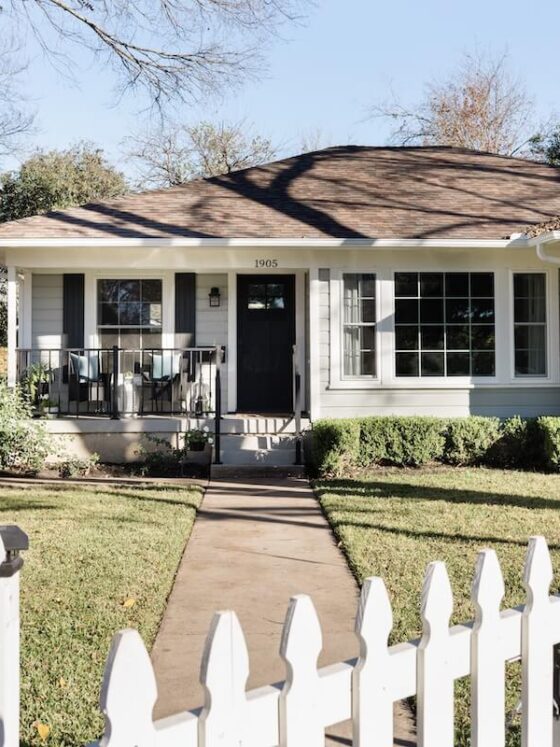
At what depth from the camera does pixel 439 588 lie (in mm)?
1828

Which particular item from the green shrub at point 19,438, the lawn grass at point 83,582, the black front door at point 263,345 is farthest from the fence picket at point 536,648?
the black front door at point 263,345

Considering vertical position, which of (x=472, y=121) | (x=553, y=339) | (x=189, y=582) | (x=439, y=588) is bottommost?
(x=189, y=582)

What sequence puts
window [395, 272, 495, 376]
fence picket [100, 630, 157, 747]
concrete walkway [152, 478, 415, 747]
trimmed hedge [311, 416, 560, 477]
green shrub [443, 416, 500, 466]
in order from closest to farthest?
fence picket [100, 630, 157, 747], concrete walkway [152, 478, 415, 747], trimmed hedge [311, 416, 560, 477], green shrub [443, 416, 500, 466], window [395, 272, 495, 376]

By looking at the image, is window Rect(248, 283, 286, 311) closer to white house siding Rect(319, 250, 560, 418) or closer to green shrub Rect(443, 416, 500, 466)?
white house siding Rect(319, 250, 560, 418)

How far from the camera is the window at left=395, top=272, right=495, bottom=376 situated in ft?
36.9

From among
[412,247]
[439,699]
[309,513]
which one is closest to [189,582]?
[309,513]

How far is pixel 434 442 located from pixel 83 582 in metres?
6.14

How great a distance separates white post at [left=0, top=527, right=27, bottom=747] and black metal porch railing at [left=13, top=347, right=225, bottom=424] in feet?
30.4

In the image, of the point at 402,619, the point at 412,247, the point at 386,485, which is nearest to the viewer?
the point at 402,619

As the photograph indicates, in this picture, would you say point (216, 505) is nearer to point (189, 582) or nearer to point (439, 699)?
point (189, 582)

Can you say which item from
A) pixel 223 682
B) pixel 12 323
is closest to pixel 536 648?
pixel 223 682

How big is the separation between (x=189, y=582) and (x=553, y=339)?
7.88m

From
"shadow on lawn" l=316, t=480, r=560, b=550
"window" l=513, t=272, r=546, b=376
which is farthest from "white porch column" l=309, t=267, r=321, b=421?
"window" l=513, t=272, r=546, b=376

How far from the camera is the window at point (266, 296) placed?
494 inches
